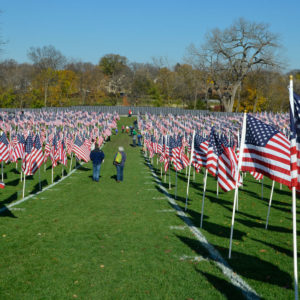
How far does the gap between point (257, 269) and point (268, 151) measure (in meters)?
2.36

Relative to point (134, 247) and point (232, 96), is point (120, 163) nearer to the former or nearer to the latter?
point (134, 247)

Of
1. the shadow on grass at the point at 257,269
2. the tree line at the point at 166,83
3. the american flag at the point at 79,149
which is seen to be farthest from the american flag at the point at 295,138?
the tree line at the point at 166,83

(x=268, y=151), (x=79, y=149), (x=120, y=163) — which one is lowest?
(x=120, y=163)

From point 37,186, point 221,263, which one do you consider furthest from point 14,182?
point 221,263

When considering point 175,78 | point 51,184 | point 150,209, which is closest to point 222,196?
point 150,209

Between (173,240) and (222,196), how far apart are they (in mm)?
7094

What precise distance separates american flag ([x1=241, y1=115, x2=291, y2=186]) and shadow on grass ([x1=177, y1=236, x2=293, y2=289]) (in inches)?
69.8

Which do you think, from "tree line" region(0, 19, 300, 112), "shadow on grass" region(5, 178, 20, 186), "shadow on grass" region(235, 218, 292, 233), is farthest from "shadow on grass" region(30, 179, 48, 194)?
"tree line" region(0, 19, 300, 112)

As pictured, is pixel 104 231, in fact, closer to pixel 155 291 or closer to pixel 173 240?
pixel 173 240

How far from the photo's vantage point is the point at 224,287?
7090 mm

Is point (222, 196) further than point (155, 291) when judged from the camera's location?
Yes

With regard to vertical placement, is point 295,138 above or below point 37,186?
above

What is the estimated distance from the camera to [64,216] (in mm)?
12617

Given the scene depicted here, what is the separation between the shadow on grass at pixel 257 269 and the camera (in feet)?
24.3
